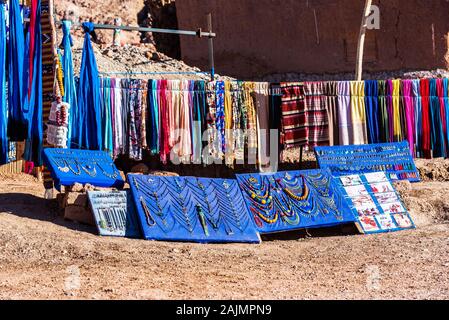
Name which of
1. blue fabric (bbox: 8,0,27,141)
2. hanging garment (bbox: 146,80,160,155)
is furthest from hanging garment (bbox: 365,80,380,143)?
blue fabric (bbox: 8,0,27,141)

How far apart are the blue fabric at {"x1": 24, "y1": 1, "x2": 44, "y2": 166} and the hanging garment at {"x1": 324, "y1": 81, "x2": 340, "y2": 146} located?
4.22m

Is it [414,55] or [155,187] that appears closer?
[155,187]

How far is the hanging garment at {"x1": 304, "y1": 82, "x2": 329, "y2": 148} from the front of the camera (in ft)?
45.8

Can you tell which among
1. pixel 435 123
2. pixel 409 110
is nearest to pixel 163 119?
pixel 409 110

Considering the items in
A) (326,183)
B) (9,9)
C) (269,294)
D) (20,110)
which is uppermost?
(9,9)

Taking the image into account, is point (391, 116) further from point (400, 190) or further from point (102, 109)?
point (102, 109)

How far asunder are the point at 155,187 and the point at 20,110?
1.92m

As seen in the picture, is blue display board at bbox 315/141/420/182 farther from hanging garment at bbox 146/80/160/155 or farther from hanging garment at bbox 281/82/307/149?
hanging garment at bbox 146/80/160/155

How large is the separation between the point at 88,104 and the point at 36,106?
879 mm

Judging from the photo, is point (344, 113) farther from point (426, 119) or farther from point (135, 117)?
point (135, 117)

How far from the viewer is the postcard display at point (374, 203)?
12148mm

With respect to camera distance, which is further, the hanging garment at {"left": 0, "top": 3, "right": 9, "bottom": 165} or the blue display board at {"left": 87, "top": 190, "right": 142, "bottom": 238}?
the hanging garment at {"left": 0, "top": 3, "right": 9, "bottom": 165}
